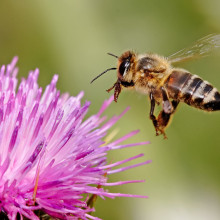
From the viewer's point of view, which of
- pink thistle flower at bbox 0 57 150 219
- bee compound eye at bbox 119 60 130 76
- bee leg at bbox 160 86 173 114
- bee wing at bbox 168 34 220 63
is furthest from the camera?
bee wing at bbox 168 34 220 63

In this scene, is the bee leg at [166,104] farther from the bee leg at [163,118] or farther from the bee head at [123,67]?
the bee head at [123,67]

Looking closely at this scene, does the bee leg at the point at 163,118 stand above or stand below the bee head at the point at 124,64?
below

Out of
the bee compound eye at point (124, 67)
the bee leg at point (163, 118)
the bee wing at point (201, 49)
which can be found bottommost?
the bee leg at point (163, 118)

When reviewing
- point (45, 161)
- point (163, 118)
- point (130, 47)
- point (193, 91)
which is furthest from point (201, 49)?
point (130, 47)

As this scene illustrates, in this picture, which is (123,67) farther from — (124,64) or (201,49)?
(201,49)

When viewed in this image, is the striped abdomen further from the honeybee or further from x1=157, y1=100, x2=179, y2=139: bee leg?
x1=157, y1=100, x2=179, y2=139: bee leg

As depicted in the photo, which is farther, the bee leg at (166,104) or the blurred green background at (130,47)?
the blurred green background at (130,47)

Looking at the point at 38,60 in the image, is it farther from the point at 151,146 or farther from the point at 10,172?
the point at 10,172

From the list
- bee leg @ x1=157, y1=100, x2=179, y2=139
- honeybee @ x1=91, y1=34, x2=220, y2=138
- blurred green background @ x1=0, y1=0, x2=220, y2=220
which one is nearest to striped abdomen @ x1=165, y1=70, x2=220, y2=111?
honeybee @ x1=91, y1=34, x2=220, y2=138

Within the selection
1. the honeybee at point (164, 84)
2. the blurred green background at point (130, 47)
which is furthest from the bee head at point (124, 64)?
the blurred green background at point (130, 47)

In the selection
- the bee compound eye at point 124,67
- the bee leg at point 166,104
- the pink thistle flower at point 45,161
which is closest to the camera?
the pink thistle flower at point 45,161
